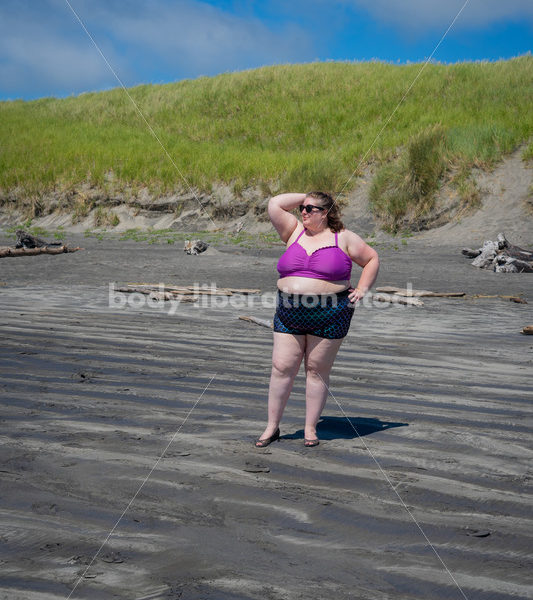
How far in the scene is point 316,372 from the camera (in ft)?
13.7

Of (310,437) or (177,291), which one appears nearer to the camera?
(310,437)

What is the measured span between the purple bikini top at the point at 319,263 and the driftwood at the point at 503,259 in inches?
460

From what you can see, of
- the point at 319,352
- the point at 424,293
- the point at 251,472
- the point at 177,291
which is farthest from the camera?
the point at 177,291

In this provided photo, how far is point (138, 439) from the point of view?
4.09m

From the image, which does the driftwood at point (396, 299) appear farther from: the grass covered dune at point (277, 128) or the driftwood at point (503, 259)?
the grass covered dune at point (277, 128)

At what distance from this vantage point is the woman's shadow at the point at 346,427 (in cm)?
428

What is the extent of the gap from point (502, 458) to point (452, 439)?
0.38 meters

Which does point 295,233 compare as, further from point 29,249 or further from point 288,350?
point 29,249

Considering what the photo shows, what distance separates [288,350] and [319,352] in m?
0.18

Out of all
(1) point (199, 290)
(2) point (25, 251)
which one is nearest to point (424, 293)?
(1) point (199, 290)

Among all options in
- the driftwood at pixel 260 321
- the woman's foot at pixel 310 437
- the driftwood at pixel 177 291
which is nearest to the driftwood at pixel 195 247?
the driftwood at pixel 177 291

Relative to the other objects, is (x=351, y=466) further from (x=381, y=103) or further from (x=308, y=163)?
(x=381, y=103)

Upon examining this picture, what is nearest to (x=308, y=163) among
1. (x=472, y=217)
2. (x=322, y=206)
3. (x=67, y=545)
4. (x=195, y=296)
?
(x=472, y=217)

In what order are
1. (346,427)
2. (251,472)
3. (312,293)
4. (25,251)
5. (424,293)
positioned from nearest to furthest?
1. (251,472)
2. (312,293)
3. (346,427)
4. (424,293)
5. (25,251)
